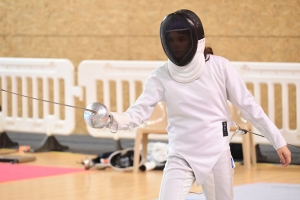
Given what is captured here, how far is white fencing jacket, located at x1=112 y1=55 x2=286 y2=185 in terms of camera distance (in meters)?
3.51

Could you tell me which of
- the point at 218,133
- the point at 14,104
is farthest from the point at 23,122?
the point at 218,133

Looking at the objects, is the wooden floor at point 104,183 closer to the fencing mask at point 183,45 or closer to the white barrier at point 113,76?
the white barrier at point 113,76

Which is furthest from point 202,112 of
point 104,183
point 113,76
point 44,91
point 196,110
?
point 44,91

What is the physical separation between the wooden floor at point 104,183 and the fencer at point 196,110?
5.29 ft

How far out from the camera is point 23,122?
8.20 metres

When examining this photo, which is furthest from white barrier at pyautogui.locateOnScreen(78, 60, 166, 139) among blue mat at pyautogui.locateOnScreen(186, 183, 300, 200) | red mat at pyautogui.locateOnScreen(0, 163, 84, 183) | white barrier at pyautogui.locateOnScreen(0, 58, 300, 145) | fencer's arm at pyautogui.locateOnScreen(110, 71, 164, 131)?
fencer's arm at pyautogui.locateOnScreen(110, 71, 164, 131)

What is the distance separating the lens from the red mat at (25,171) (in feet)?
20.4

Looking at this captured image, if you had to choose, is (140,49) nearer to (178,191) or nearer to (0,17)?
(0,17)

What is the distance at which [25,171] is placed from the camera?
6578mm

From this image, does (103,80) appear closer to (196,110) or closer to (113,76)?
(113,76)

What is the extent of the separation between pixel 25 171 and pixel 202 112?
338 cm

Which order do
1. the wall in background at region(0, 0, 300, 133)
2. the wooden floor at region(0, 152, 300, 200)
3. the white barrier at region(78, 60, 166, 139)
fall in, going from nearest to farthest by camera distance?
the wooden floor at region(0, 152, 300, 200), the white barrier at region(78, 60, 166, 139), the wall in background at region(0, 0, 300, 133)

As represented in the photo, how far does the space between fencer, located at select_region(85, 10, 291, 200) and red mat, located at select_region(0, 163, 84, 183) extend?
2783 mm

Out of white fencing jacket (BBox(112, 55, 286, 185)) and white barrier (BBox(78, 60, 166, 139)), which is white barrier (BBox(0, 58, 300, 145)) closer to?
white barrier (BBox(78, 60, 166, 139))
